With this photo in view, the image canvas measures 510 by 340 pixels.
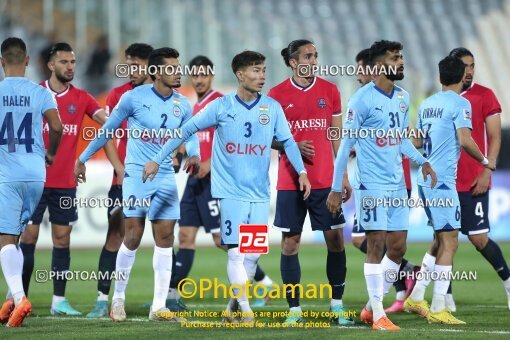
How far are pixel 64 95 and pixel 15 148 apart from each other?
1.87 meters

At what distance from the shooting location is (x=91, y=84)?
2356 cm

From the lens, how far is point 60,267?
11000 millimetres

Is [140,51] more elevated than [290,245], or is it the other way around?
[140,51]

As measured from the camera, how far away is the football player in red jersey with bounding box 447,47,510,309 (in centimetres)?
1084

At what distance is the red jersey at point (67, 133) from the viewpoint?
35.6 feet

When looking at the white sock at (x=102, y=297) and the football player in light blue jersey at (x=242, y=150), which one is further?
the white sock at (x=102, y=297)

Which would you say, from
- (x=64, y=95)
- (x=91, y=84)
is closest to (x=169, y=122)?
(x=64, y=95)

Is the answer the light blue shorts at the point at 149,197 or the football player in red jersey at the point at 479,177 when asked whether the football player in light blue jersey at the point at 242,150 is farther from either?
the football player in red jersey at the point at 479,177

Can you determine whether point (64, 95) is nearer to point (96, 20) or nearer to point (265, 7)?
point (96, 20)

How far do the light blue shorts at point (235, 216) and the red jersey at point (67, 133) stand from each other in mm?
2487

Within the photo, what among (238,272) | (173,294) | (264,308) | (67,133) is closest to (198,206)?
(173,294)

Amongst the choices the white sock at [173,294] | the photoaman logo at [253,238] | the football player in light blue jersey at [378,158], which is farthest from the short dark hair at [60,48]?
the football player in light blue jersey at [378,158]

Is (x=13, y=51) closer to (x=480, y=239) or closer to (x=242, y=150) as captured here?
(x=242, y=150)

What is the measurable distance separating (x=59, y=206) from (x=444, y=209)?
4.10 metres
